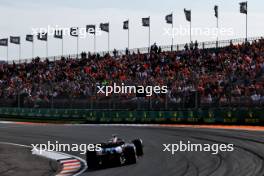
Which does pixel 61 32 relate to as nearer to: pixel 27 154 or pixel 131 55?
pixel 131 55

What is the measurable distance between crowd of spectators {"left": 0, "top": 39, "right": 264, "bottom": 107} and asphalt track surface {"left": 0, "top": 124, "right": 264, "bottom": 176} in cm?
362

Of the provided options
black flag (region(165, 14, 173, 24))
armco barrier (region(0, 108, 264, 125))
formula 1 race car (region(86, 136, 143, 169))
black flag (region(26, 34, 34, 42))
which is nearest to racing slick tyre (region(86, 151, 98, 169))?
formula 1 race car (region(86, 136, 143, 169))

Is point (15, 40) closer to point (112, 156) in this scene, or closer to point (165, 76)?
point (165, 76)

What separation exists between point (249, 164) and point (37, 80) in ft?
115

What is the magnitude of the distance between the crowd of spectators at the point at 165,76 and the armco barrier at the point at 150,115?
0.67 metres

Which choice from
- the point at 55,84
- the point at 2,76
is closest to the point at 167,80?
the point at 55,84

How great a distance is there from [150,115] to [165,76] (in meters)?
2.97

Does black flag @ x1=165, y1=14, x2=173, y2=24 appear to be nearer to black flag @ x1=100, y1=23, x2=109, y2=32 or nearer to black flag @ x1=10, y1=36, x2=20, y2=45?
black flag @ x1=100, y1=23, x2=109, y2=32

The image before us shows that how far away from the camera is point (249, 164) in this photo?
14453 millimetres

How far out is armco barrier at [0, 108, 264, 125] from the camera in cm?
2955

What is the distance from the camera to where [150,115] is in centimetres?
3372

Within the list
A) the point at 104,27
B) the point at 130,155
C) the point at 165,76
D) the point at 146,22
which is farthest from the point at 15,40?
the point at 130,155

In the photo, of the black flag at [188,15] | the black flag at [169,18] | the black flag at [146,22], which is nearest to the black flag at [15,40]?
the black flag at [146,22]

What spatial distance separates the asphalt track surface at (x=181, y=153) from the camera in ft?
45.0
